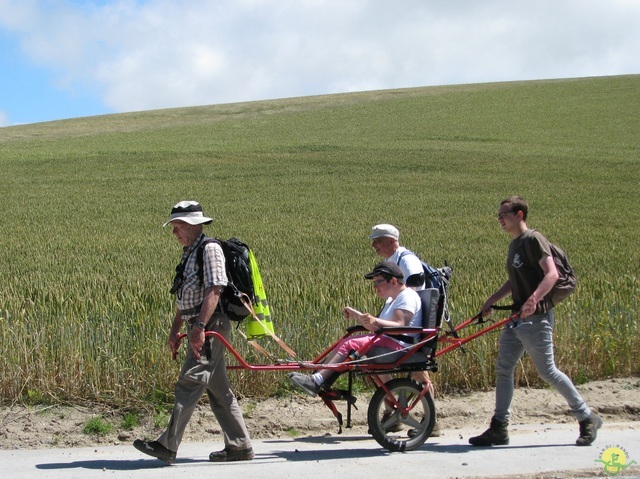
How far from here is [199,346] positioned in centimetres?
523

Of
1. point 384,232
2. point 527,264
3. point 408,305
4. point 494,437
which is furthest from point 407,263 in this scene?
point 494,437

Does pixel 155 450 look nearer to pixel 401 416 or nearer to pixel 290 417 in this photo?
pixel 290 417

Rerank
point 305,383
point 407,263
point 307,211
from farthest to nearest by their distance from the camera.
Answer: point 307,211 < point 407,263 < point 305,383

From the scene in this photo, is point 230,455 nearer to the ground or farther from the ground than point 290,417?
nearer to the ground

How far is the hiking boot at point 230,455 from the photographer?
212 inches

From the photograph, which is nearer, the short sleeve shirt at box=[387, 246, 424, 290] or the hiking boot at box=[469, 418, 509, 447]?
the hiking boot at box=[469, 418, 509, 447]

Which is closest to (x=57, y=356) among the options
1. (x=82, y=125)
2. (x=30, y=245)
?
(x=30, y=245)

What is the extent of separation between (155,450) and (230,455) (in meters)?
0.46

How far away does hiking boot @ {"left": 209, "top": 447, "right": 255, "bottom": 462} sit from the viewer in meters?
5.38

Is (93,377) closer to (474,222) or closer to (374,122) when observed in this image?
(474,222)

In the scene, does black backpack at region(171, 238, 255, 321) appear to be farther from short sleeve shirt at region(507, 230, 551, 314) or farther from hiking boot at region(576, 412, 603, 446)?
hiking boot at region(576, 412, 603, 446)

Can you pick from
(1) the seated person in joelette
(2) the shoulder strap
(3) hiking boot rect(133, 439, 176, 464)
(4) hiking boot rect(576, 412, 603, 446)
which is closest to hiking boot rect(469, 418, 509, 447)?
(4) hiking boot rect(576, 412, 603, 446)

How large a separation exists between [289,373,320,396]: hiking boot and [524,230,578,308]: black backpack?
1555 millimetres

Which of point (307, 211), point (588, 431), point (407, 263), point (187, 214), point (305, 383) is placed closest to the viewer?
point (187, 214)
